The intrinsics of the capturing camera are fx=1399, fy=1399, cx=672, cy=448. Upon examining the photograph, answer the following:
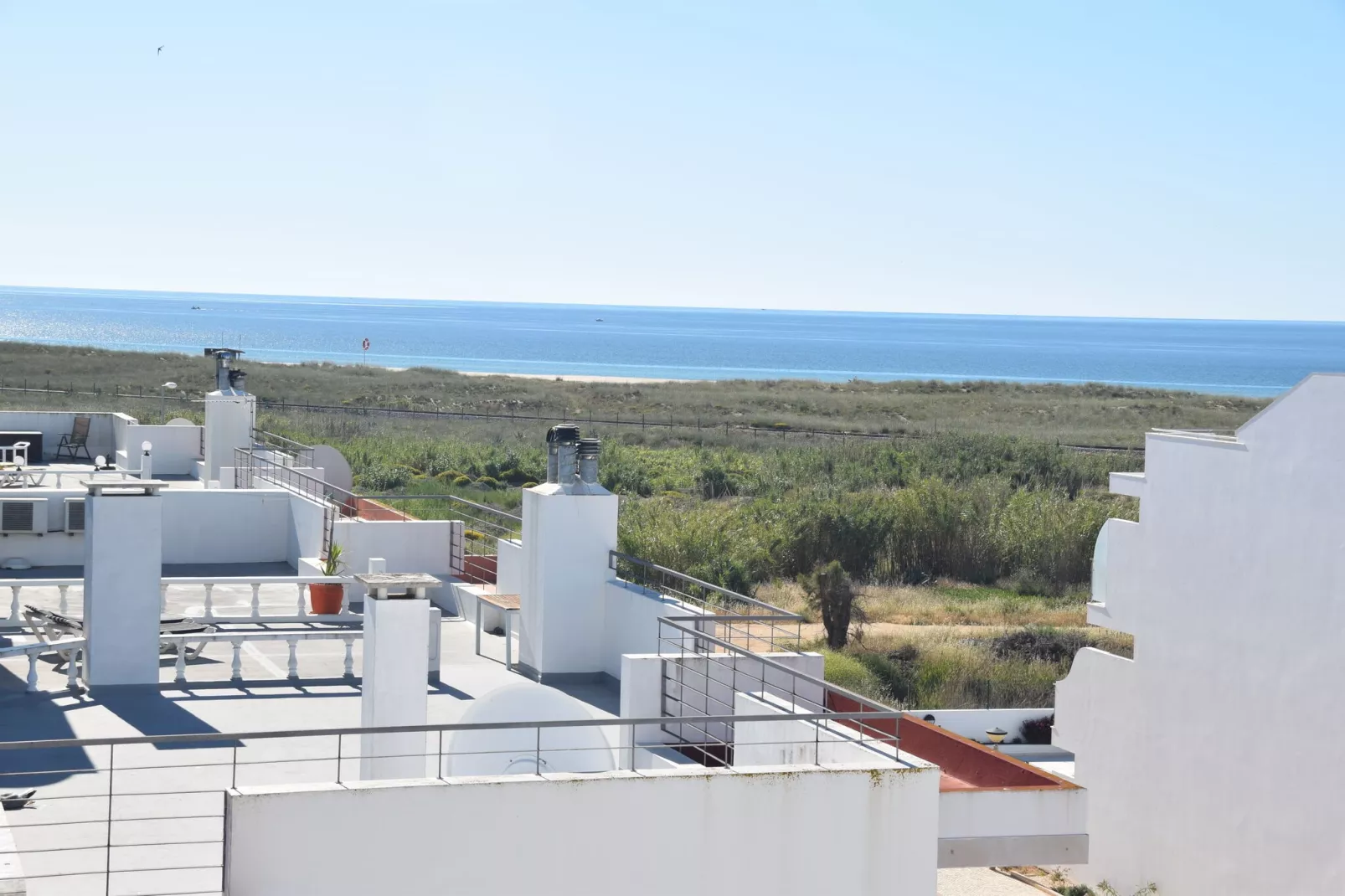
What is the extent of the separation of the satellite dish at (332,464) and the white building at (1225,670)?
12.6m

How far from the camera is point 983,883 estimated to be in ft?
54.2

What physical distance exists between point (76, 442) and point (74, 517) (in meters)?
10.5

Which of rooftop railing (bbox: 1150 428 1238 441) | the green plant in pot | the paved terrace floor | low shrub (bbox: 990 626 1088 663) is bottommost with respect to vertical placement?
low shrub (bbox: 990 626 1088 663)

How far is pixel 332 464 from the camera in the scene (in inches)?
928

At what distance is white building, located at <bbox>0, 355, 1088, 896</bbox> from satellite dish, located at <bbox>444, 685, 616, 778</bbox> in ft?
0.06

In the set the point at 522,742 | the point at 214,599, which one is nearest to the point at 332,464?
the point at 214,599

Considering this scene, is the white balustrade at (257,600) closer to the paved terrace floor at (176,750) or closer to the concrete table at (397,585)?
the paved terrace floor at (176,750)

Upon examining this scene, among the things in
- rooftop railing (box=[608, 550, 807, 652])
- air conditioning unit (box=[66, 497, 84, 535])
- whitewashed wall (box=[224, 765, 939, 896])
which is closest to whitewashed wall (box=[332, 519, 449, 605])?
rooftop railing (box=[608, 550, 807, 652])

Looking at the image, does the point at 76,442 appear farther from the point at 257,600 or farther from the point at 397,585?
the point at 397,585

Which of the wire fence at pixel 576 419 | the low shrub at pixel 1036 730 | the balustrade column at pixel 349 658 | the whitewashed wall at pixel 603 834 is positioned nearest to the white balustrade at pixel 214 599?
the balustrade column at pixel 349 658

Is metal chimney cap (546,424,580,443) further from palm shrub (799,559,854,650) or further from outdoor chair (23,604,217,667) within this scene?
palm shrub (799,559,854,650)

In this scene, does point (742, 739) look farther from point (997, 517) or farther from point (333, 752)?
point (997, 517)

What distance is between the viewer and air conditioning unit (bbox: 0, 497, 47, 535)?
1727cm

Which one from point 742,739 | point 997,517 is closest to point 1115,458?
point 997,517
